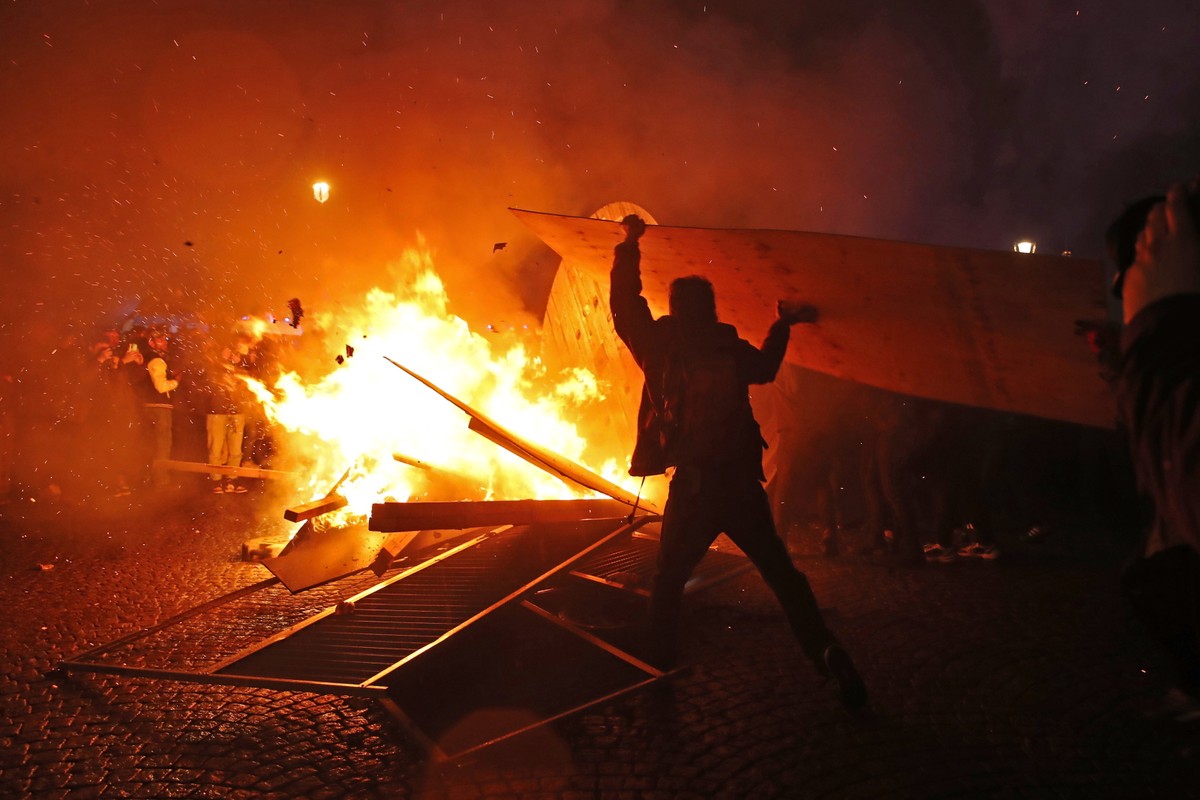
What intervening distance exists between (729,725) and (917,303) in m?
2.24

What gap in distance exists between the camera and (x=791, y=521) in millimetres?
8070

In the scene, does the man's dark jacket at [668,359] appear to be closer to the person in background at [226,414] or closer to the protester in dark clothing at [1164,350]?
the protester in dark clothing at [1164,350]

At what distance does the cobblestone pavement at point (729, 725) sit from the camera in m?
2.93

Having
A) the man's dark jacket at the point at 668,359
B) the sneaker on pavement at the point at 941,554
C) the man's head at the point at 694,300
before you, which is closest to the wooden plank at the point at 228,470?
the man's dark jacket at the point at 668,359

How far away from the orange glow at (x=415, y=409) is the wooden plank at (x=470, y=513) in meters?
1.27

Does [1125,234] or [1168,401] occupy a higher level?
[1125,234]

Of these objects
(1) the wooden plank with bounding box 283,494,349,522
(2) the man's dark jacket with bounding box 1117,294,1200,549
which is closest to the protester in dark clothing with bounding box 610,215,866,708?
(2) the man's dark jacket with bounding box 1117,294,1200,549

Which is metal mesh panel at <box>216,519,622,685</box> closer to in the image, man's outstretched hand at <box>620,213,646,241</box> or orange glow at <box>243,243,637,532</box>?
orange glow at <box>243,243,637,532</box>

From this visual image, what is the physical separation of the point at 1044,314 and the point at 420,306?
6341 millimetres

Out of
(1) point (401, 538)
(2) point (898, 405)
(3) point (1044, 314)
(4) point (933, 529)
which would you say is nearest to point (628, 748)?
(3) point (1044, 314)

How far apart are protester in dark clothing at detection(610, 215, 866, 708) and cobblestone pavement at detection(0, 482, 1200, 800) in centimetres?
38

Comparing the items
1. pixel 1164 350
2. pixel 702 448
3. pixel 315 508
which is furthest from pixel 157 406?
pixel 1164 350

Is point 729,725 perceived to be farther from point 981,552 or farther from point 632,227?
point 981,552

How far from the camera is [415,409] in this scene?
25.2 feet
